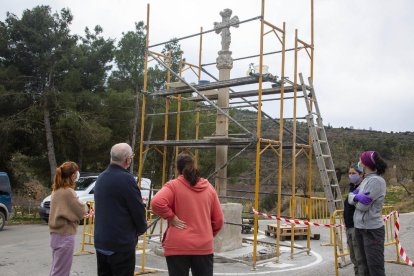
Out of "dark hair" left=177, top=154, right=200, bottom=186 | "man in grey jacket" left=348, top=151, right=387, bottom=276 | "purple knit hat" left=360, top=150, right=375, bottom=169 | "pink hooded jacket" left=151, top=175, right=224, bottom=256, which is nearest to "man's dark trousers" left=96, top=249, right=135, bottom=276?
"pink hooded jacket" left=151, top=175, right=224, bottom=256

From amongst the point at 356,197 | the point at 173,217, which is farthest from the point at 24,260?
the point at 356,197

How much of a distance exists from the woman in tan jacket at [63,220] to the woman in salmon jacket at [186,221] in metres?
1.63

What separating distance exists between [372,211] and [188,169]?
2558mm

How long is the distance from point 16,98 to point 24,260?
11810mm

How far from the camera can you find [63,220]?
5055 millimetres

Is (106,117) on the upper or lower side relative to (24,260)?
upper

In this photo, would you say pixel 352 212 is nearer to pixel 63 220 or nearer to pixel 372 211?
pixel 372 211

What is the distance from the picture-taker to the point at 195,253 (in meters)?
3.85

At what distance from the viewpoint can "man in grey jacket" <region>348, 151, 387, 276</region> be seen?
506 cm

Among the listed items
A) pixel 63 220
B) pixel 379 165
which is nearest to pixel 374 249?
pixel 379 165

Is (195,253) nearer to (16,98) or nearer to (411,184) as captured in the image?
(16,98)

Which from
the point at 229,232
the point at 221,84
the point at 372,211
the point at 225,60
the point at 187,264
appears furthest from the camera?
the point at 225,60

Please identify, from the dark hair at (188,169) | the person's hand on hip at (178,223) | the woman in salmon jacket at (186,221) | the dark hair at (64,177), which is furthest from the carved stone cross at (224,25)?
the person's hand on hip at (178,223)

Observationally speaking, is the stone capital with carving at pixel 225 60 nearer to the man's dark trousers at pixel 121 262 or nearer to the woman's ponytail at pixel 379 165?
the woman's ponytail at pixel 379 165
